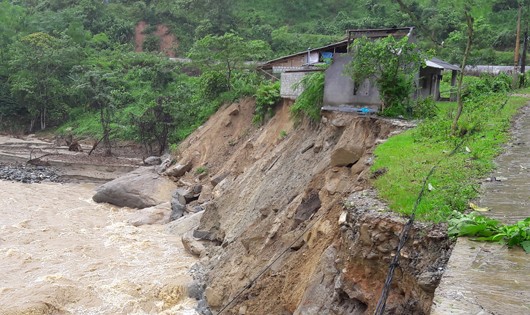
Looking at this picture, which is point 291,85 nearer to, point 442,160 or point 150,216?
point 150,216

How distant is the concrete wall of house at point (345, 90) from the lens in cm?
1620

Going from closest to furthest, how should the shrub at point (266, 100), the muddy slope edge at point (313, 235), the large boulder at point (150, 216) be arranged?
the muddy slope edge at point (313, 235), the large boulder at point (150, 216), the shrub at point (266, 100)

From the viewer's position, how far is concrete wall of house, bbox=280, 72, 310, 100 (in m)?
20.6

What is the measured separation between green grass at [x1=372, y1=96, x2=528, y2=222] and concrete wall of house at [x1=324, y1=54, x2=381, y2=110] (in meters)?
2.54

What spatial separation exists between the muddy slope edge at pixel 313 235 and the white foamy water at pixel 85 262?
131cm

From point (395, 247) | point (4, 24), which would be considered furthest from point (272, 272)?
point (4, 24)

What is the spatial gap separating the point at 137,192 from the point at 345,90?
12018mm

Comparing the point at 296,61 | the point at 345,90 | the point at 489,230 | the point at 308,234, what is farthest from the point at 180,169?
the point at 489,230

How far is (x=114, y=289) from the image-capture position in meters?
13.9

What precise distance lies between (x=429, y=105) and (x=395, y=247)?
9.72 m

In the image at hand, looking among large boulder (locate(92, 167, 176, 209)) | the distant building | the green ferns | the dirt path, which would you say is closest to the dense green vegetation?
the green ferns

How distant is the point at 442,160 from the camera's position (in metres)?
9.70

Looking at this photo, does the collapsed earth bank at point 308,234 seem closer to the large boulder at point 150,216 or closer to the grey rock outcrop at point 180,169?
the large boulder at point 150,216

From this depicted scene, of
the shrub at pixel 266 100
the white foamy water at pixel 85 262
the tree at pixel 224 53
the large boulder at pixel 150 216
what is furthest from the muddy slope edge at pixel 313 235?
the tree at pixel 224 53
